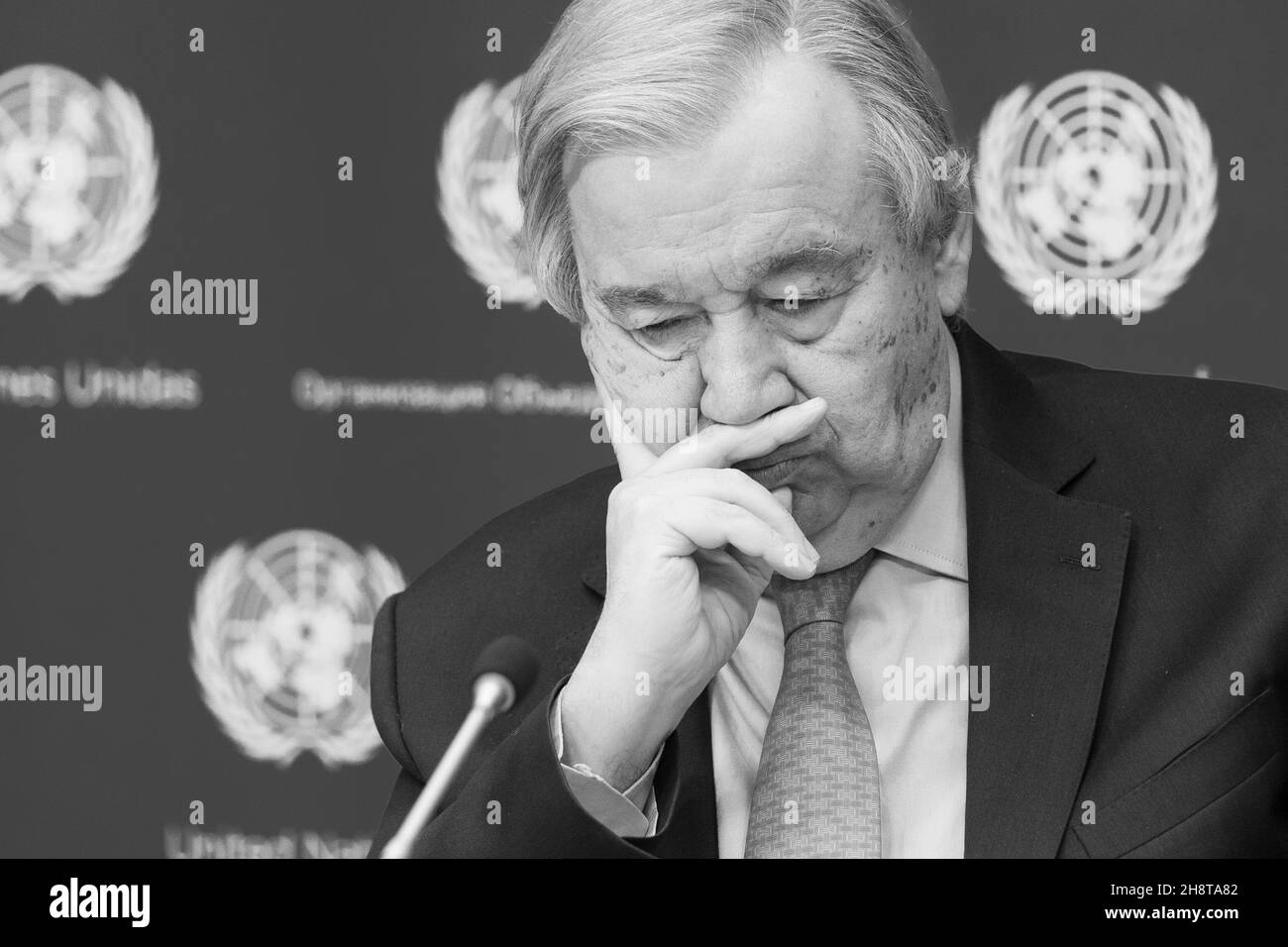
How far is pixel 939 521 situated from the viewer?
2.18 metres

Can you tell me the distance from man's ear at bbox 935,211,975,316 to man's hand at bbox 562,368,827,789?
0.86 feet

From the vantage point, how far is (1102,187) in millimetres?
2404

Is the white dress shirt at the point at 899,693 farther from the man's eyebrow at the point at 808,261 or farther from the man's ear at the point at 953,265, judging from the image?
the man's eyebrow at the point at 808,261

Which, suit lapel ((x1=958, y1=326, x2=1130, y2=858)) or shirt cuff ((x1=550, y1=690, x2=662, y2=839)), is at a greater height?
suit lapel ((x1=958, y1=326, x2=1130, y2=858))

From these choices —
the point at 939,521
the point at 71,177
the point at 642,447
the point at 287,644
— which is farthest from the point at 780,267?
the point at 71,177

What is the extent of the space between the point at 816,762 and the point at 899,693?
163mm

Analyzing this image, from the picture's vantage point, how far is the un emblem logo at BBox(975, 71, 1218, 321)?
2.39 m

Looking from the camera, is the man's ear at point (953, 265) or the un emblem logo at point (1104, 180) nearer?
the man's ear at point (953, 265)

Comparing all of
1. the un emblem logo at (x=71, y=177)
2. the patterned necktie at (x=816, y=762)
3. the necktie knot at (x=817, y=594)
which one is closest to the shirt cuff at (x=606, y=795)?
the patterned necktie at (x=816, y=762)

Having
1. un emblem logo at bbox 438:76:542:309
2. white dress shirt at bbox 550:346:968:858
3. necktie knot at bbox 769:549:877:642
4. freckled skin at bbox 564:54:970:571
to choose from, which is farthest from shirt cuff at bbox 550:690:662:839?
un emblem logo at bbox 438:76:542:309

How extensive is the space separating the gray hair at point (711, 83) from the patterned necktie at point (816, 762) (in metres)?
0.50

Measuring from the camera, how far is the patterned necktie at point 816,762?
1991 millimetres

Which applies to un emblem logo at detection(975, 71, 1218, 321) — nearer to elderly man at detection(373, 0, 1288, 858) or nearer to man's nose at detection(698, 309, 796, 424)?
elderly man at detection(373, 0, 1288, 858)
